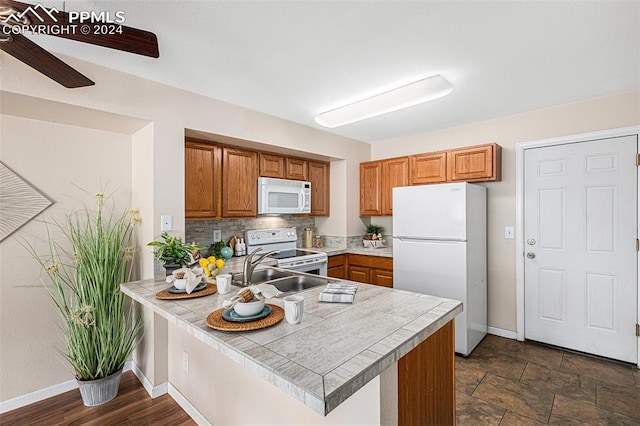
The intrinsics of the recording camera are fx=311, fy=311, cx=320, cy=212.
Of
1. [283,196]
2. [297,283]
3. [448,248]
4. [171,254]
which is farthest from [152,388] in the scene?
[448,248]

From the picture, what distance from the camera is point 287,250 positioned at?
381 centimetres

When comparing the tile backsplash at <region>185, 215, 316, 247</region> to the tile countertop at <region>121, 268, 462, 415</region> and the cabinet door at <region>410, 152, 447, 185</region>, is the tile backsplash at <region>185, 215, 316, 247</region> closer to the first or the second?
the tile countertop at <region>121, 268, 462, 415</region>

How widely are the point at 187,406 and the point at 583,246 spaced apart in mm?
3594

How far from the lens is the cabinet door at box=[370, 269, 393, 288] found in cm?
363

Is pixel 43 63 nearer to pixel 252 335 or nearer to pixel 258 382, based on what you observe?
pixel 252 335

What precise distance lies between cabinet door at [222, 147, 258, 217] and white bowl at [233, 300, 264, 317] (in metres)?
1.92

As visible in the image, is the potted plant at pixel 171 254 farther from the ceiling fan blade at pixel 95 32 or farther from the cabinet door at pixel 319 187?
the cabinet door at pixel 319 187

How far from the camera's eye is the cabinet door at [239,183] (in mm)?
3121

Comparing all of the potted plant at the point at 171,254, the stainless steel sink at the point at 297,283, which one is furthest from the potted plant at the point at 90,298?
the stainless steel sink at the point at 297,283

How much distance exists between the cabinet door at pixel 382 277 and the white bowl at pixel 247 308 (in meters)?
2.52

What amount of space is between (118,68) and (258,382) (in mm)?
2228

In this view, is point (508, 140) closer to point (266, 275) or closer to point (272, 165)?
point (272, 165)

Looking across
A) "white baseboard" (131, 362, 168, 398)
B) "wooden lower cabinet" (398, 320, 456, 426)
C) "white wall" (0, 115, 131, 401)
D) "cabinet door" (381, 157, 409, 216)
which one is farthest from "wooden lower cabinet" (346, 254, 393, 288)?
"white wall" (0, 115, 131, 401)

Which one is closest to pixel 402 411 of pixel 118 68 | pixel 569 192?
pixel 118 68
